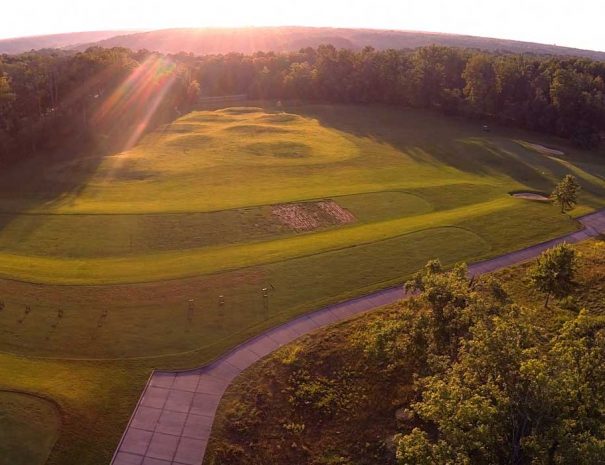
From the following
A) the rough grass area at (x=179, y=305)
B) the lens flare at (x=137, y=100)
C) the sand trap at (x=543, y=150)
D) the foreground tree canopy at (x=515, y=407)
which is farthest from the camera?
the lens flare at (x=137, y=100)

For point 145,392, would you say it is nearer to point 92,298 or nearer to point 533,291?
point 92,298

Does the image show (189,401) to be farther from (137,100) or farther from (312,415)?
Answer: (137,100)

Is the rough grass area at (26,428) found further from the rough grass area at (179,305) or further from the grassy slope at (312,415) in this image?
the grassy slope at (312,415)

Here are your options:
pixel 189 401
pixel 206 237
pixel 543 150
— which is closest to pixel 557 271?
pixel 189 401

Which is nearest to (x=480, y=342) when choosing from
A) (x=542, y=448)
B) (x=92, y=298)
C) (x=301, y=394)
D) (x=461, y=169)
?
(x=542, y=448)

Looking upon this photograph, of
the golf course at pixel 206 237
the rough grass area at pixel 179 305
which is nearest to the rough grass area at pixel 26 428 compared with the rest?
the golf course at pixel 206 237
